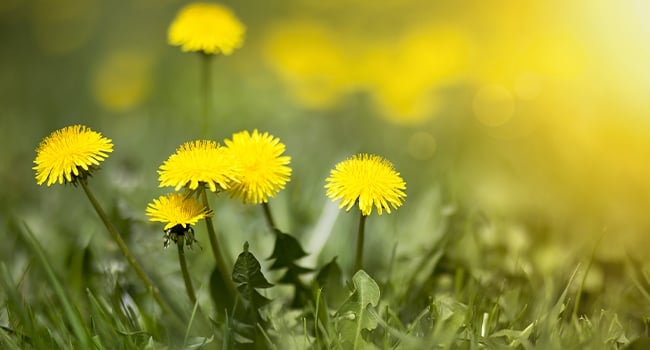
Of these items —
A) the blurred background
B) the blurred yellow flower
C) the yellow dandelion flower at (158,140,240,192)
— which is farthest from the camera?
the blurred yellow flower

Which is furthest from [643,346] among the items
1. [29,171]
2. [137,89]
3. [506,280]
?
[137,89]

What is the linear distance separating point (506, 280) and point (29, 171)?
4.83ft

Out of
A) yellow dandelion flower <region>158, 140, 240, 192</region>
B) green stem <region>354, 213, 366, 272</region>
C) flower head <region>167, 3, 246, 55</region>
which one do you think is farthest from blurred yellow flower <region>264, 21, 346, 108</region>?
yellow dandelion flower <region>158, 140, 240, 192</region>

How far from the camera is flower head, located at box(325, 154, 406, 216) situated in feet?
4.04

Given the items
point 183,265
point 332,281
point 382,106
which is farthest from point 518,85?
point 183,265

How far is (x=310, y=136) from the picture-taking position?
2367 millimetres

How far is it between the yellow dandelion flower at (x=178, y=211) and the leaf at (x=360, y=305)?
259 millimetres

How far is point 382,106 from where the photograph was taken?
278cm

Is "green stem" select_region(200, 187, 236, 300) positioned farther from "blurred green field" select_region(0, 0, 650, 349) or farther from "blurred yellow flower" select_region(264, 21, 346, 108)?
"blurred yellow flower" select_region(264, 21, 346, 108)

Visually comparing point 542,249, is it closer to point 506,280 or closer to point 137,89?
point 506,280

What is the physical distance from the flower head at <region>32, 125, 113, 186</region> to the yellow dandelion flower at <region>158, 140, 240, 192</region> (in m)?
0.10

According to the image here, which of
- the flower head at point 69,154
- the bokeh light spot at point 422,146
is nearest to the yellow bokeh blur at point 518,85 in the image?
the bokeh light spot at point 422,146

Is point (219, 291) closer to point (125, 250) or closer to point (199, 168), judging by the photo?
point (125, 250)

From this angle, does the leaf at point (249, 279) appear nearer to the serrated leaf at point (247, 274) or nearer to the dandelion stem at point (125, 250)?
the serrated leaf at point (247, 274)
